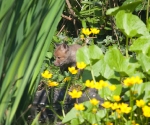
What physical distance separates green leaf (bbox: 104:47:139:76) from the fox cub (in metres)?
1.45

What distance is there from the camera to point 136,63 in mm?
2580

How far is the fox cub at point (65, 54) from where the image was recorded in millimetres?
4026

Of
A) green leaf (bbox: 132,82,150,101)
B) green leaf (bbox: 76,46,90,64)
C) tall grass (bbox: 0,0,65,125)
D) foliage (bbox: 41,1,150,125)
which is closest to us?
tall grass (bbox: 0,0,65,125)

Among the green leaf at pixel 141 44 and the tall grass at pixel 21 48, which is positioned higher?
the tall grass at pixel 21 48

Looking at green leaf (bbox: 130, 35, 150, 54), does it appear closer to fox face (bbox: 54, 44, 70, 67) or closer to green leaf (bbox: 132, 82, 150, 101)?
green leaf (bbox: 132, 82, 150, 101)

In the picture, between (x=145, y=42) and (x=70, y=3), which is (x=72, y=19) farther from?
(x=145, y=42)

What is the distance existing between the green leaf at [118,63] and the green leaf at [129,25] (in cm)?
20

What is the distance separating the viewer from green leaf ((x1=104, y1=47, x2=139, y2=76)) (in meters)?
2.53

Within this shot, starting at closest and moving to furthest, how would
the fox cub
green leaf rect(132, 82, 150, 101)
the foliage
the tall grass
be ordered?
1. the tall grass
2. the foliage
3. green leaf rect(132, 82, 150, 101)
4. the fox cub

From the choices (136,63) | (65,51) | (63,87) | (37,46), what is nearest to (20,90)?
(37,46)

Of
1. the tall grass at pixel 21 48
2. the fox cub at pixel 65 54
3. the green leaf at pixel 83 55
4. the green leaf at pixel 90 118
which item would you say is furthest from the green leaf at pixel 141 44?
the fox cub at pixel 65 54

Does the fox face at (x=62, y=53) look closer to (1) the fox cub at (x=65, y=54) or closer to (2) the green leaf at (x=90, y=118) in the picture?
(1) the fox cub at (x=65, y=54)

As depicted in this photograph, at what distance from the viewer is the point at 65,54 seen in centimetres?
411

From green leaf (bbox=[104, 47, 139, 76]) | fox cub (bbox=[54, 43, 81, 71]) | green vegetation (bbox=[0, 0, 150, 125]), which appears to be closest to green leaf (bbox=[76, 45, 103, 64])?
green vegetation (bbox=[0, 0, 150, 125])
